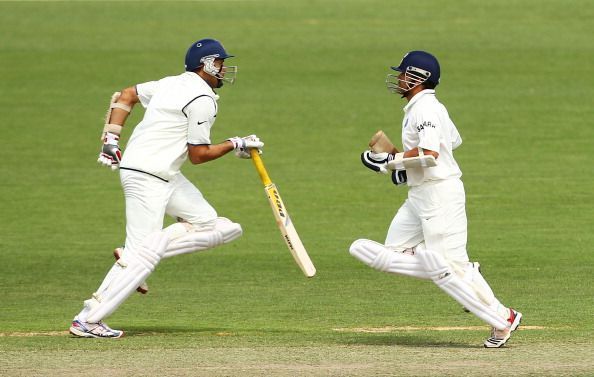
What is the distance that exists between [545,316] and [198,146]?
3.18 metres

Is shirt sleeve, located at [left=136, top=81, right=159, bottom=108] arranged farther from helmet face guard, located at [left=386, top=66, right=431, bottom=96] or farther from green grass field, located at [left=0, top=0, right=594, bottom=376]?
helmet face guard, located at [left=386, top=66, right=431, bottom=96]

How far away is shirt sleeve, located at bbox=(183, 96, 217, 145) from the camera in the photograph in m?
9.46

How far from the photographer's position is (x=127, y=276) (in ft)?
30.6

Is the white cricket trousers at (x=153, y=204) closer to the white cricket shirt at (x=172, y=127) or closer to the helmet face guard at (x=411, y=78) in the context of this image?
the white cricket shirt at (x=172, y=127)

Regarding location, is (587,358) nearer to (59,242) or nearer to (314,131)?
(59,242)

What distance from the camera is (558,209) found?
1706cm

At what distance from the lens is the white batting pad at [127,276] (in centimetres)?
933

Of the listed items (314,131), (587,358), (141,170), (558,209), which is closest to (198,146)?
(141,170)

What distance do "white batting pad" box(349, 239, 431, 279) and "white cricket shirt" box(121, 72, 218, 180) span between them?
4.62 feet

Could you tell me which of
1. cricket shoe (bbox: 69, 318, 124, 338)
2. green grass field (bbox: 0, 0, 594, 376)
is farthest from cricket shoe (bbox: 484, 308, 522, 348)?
cricket shoe (bbox: 69, 318, 124, 338)

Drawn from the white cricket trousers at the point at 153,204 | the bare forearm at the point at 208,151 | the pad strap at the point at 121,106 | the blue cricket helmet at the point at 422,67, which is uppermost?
the blue cricket helmet at the point at 422,67

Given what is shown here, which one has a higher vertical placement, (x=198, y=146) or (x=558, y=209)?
(x=198, y=146)

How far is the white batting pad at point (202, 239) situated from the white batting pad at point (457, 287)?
1.55 meters

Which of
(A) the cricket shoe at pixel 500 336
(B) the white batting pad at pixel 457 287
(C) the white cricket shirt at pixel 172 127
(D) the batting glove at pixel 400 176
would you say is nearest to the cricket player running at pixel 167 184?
(C) the white cricket shirt at pixel 172 127
